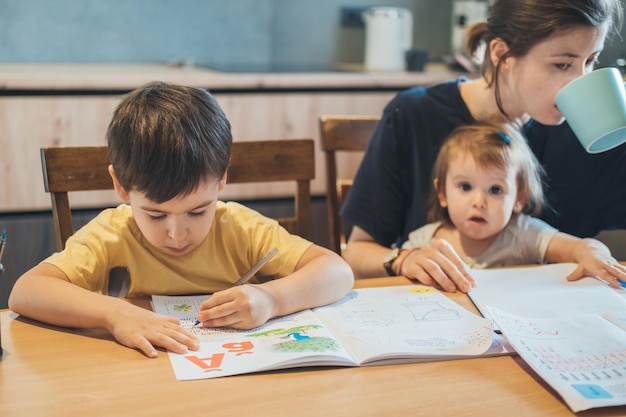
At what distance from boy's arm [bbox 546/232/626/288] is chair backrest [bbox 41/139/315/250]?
1.64 feet

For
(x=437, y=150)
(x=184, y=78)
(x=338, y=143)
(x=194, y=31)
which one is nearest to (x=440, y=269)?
(x=437, y=150)

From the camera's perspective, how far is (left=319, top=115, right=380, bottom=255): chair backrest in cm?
185

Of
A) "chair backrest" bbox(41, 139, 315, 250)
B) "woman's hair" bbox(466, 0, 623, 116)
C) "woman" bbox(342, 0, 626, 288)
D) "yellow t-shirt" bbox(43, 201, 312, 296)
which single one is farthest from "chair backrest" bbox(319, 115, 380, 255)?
"yellow t-shirt" bbox(43, 201, 312, 296)

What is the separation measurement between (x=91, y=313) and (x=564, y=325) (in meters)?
0.64

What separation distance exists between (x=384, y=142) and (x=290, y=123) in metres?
1.05

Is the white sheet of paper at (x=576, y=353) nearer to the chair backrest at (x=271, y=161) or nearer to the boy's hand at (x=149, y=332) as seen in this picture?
the boy's hand at (x=149, y=332)

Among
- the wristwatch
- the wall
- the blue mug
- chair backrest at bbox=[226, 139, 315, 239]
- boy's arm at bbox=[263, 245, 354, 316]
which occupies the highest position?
the wall

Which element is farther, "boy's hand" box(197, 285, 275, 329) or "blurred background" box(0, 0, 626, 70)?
"blurred background" box(0, 0, 626, 70)

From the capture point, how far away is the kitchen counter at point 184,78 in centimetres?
243

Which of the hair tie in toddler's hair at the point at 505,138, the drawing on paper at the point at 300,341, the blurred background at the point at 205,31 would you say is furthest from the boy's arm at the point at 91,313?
the blurred background at the point at 205,31

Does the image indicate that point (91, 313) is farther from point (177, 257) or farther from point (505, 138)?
point (505, 138)

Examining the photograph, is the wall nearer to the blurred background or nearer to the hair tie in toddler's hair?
the blurred background

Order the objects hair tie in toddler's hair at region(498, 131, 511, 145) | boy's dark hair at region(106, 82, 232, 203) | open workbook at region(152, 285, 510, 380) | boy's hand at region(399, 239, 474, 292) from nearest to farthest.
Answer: open workbook at region(152, 285, 510, 380) < boy's dark hair at region(106, 82, 232, 203) < boy's hand at region(399, 239, 474, 292) < hair tie in toddler's hair at region(498, 131, 511, 145)

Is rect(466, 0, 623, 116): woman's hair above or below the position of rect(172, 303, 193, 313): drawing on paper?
above
